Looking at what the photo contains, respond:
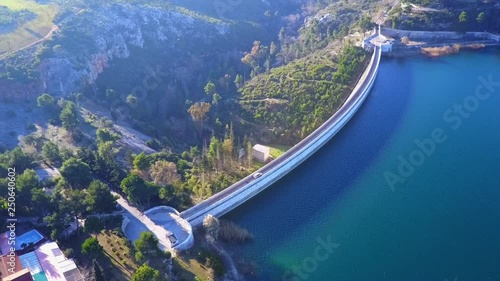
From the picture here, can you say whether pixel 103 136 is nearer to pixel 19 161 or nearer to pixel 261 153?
pixel 19 161

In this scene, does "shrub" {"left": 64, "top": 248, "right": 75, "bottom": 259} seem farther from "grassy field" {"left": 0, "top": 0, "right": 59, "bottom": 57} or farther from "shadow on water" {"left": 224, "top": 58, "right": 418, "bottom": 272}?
"grassy field" {"left": 0, "top": 0, "right": 59, "bottom": 57}

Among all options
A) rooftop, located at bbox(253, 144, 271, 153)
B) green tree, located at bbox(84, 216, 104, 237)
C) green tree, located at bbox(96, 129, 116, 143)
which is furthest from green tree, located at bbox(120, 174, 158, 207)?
rooftop, located at bbox(253, 144, 271, 153)

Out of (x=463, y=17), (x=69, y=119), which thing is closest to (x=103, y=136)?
(x=69, y=119)

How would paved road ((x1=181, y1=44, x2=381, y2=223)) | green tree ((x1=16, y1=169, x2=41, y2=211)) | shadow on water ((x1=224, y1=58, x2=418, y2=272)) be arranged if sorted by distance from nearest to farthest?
green tree ((x1=16, y1=169, x2=41, y2=211)) → paved road ((x1=181, y1=44, x2=381, y2=223)) → shadow on water ((x1=224, y1=58, x2=418, y2=272))

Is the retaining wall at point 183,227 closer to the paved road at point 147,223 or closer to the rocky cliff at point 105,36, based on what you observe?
the paved road at point 147,223

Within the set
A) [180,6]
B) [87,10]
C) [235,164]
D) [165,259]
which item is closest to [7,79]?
[87,10]
